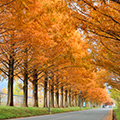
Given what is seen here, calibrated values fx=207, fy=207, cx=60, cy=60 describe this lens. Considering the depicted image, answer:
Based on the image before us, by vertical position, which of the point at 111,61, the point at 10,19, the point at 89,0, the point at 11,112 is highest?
the point at 10,19

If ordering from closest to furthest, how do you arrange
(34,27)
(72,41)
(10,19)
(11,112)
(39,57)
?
(10,19) → (34,27) → (11,112) → (39,57) → (72,41)

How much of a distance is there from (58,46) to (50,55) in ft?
4.19

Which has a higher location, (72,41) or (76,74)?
(72,41)

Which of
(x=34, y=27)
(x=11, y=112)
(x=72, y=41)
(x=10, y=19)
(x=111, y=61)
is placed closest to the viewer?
→ (x=10, y=19)

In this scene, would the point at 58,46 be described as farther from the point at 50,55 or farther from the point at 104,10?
the point at 104,10

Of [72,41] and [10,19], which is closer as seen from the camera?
[10,19]

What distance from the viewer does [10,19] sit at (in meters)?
12.4

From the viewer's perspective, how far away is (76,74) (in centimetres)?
3011

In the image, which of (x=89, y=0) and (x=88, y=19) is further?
(x=88, y=19)

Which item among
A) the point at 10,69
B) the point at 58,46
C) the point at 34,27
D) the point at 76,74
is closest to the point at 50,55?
the point at 58,46

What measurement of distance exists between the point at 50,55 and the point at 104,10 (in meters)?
13.8

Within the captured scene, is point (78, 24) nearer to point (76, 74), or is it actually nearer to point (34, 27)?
point (34, 27)

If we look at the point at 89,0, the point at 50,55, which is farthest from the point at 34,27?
the point at 89,0

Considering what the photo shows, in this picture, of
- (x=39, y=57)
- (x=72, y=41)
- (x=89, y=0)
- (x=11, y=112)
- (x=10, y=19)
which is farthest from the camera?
(x=72, y=41)
